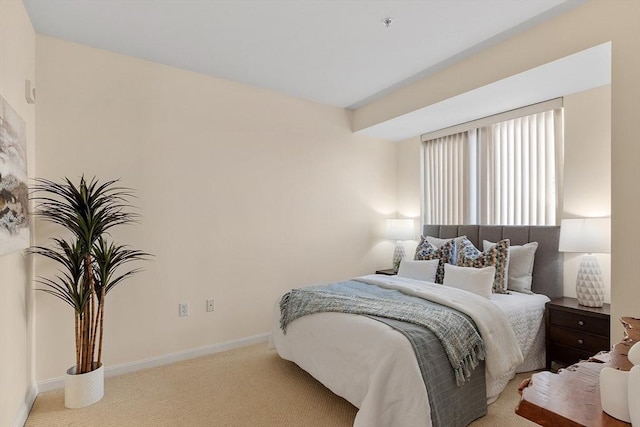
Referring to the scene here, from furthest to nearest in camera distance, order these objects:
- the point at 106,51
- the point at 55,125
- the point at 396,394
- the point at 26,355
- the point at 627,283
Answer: the point at 106,51
the point at 55,125
the point at 26,355
the point at 627,283
the point at 396,394

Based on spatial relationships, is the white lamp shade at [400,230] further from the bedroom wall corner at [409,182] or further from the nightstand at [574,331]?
the nightstand at [574,331]

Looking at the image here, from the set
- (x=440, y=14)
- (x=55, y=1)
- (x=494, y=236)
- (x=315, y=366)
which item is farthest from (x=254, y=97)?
(x=494, y=236)

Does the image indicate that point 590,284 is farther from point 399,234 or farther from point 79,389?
point 79,389

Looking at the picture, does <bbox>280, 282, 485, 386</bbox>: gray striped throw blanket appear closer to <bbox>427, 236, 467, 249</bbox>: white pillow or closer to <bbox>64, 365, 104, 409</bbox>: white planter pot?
<bbox>427, 236, 467, 249</bbox>: white pillow

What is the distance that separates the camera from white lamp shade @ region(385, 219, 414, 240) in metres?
4.38

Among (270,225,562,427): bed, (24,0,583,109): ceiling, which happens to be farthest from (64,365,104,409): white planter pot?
(24,0,583,109): ceiling

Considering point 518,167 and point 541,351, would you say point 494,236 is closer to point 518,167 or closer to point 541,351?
point 518,167

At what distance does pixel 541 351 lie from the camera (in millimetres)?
2812

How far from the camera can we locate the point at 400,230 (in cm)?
443

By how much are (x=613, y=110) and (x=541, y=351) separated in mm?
1925

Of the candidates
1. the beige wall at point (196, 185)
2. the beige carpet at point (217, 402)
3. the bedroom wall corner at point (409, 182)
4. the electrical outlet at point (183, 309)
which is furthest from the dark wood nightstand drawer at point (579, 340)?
the electrical outlet at point (183, 309)

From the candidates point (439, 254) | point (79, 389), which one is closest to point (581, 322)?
point (439, 254)

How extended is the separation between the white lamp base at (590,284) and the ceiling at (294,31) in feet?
6.26

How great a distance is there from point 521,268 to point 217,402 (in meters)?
2.85
